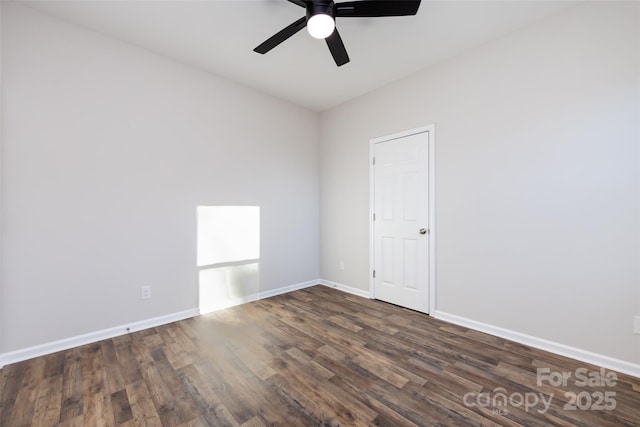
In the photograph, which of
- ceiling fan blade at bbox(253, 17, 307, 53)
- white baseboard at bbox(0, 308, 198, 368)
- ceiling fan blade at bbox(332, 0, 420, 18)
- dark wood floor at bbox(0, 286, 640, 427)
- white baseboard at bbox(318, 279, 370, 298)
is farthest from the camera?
white baseboard at bbox(318, 279, 370, 298)

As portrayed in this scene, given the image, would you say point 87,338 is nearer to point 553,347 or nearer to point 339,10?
point 339,10

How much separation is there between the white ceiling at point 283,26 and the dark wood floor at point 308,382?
2751 millimetres

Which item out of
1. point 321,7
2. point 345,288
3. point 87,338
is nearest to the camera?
point 321,7

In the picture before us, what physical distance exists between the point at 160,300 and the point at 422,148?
3.25 metres

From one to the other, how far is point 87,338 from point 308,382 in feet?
6.63

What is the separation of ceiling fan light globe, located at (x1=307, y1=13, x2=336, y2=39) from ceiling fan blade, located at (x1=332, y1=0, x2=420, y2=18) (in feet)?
0.38

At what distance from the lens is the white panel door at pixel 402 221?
117 inches

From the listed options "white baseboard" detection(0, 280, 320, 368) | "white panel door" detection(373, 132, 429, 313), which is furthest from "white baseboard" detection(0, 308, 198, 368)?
"white panel door" detection(373, 132, 429, 313)

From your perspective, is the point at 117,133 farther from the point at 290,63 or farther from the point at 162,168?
the point at 290,63

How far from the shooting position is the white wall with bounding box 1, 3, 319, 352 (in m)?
2.06

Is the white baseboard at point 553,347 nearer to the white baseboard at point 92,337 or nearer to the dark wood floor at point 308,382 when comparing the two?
the dark wood floor at point 308,382

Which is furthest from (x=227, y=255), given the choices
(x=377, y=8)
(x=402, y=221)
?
(x=377, y=8)

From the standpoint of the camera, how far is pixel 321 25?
175cm

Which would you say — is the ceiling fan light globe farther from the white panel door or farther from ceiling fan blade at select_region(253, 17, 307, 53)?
the white panel door
